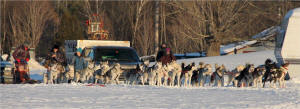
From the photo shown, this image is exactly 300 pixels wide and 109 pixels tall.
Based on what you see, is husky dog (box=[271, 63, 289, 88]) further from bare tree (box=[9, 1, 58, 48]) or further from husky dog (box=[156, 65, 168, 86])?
bare tree (box=[9, 1, 58, 48])

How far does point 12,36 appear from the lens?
183ft

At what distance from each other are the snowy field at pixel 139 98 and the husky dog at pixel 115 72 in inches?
60.1

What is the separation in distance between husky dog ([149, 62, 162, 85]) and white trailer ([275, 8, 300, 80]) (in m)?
4.67

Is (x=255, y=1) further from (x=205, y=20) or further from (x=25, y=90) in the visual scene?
(x=25, y=90)

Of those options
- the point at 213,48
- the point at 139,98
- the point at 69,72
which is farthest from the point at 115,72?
the point at 213,48

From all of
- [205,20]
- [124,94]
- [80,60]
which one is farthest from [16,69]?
[205,20]

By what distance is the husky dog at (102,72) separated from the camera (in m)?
17.0

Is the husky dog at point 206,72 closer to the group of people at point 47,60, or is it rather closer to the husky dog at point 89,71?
the husky dog at point 89,71

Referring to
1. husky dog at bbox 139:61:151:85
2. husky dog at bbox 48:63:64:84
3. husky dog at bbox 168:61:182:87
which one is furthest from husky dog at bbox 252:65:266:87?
husky dog at bbox 48:63:64:84

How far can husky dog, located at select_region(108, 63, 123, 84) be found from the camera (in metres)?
16.7

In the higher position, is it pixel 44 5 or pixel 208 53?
pixel 44 5

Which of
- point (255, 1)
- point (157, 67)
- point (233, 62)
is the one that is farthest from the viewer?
point (255, 1)

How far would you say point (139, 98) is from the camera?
12.1 m

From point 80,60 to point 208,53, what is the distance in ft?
49.0
